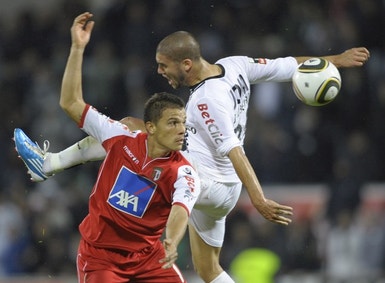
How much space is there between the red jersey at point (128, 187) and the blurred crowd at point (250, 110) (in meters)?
4.63

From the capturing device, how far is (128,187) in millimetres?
6773

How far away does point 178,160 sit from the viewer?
6.88 m

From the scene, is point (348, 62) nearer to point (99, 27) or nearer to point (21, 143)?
point (21, 143)

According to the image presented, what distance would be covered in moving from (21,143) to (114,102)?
576 cm

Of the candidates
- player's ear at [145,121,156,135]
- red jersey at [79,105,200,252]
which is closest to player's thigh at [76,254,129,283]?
red jersey at [79,105,200,252]

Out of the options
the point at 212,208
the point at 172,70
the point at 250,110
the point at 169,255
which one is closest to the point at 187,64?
the point at 172,70

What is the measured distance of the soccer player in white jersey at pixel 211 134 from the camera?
7.23 m

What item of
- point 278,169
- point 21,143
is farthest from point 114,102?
point 21,143

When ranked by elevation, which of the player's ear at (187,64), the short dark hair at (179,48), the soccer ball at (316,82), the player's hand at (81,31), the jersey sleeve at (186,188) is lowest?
the jersey sleeve at (186,188)

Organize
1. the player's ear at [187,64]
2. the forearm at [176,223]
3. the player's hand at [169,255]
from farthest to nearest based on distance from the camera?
1. the player's ear at [187,64]
2. the forearm at [176,223]
3. the player's hand at [169,255]

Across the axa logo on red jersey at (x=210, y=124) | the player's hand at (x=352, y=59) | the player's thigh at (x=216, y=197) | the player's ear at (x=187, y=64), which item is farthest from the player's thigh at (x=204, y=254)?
the player's hand at (x=352, y=59)

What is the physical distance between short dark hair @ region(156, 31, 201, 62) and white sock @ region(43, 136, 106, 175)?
Result: 2.53ft

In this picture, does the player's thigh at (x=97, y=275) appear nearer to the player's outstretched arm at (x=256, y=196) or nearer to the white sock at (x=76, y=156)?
the white sock at (x=76, y=156)

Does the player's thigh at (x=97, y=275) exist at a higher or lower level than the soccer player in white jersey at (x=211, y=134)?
lower
